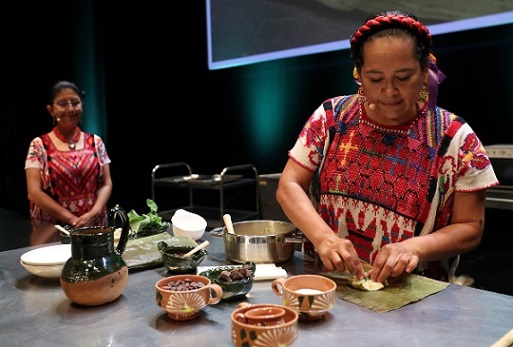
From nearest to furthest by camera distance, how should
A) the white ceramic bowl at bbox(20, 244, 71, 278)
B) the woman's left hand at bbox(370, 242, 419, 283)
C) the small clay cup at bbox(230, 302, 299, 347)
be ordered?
the small clay cup at bbox(230, 302, 299, 347), the woman's left hand at bbox(370, 242, 419, 283), the white ceramic bowl at bbox(20, 244, 71, 278)

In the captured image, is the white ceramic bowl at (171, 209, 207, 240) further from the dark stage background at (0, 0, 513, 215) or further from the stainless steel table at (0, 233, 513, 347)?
the dark stage background at (0, 0, 513, 215)

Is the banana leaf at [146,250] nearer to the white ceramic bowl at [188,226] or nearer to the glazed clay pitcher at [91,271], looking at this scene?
the white ceramic bowl at [188,226]

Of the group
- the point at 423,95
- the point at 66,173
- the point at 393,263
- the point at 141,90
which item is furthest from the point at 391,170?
the point at 141,90

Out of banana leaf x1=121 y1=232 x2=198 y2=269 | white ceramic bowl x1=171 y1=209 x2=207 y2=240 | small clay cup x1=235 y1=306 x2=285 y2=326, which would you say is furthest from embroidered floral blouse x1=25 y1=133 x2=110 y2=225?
small clay cup x1=235 y1=306 x2=285 y2=326

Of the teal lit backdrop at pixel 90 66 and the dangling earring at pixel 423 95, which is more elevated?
the teal lit backdrop at pixel 90 66

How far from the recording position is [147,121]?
567 cm

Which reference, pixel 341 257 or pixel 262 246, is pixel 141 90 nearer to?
pixel 262 246

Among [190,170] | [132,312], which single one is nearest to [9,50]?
[190,170]

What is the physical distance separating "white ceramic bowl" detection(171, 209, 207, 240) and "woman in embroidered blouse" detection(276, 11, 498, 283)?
1.39 feet

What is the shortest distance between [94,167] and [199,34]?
8.04 feet

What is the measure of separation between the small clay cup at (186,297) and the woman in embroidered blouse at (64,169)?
6.65 ft

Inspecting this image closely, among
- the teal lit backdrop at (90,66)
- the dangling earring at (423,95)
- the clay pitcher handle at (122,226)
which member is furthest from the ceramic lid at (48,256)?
the teal lit backdrop at (90,66)

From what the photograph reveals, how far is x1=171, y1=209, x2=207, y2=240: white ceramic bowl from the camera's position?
202cm

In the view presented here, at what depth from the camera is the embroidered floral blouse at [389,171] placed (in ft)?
5.32
